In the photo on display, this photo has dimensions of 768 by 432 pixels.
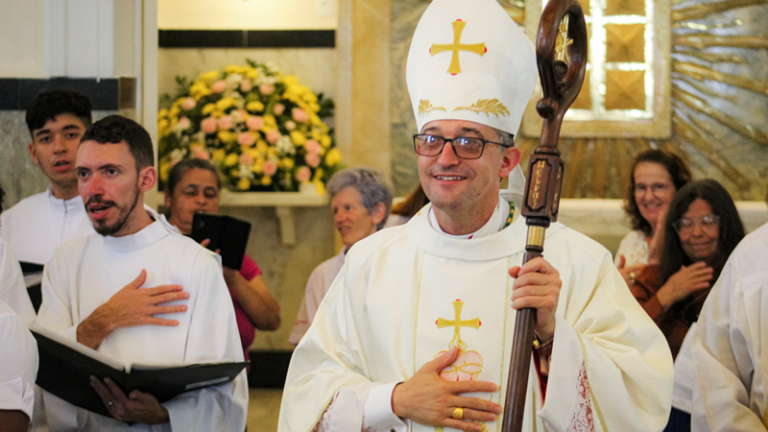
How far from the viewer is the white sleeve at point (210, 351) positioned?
9.86 ft

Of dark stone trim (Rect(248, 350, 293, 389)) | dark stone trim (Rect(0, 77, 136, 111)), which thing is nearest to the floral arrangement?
dark stone trim (Rect(248, 350, 293, 389))

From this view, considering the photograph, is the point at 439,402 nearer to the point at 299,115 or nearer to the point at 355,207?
the point at 355,207

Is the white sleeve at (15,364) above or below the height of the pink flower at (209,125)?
below

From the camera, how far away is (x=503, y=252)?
2484 mm

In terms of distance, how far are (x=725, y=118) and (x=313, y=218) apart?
347cm

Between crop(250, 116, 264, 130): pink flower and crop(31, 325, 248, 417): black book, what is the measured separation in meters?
3.23

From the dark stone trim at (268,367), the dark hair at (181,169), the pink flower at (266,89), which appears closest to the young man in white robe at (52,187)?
the dark hair at (181,169)

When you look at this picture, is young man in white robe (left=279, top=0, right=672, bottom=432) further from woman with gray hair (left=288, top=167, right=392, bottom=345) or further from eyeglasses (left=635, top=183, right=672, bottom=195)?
eyeglasses (left=635, top=183, right=672, bottom=195)

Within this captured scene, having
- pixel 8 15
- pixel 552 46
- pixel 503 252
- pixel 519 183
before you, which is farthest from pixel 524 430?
pixel 8 15

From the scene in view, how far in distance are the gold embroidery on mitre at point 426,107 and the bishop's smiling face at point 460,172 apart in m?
0.05

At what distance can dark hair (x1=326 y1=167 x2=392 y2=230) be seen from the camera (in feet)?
15.0

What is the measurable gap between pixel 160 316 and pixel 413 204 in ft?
6.20

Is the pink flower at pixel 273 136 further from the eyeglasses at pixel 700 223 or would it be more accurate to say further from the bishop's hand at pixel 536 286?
the bishop's hand at pixel 536 286

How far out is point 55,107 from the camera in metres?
3.94
